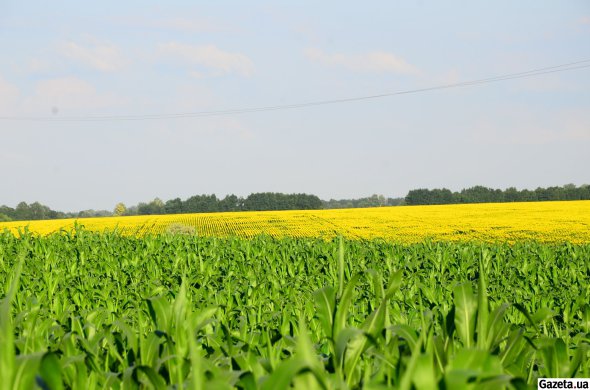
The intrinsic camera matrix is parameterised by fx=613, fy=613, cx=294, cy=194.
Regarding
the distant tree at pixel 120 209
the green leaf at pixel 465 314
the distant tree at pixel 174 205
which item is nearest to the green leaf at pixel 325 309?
the green leaf at pixel 465 314

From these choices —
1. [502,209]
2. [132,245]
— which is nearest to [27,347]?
[132,245]

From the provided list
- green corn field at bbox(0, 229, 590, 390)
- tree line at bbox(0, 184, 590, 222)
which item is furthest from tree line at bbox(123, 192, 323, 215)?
green corn field at bbox(0, 229, 590, 390)

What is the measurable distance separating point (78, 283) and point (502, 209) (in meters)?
39.5

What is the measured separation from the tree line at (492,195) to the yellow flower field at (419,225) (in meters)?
19.0

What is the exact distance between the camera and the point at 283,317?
17.6 ft

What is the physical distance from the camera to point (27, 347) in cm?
276

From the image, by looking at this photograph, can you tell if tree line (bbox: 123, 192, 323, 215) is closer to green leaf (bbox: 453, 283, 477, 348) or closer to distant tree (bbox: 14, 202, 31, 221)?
distant tree (bbox: 14, 202, 31, 221)

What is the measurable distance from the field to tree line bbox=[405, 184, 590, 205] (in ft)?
166

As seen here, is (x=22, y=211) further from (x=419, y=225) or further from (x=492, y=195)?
(x=419, y=225)

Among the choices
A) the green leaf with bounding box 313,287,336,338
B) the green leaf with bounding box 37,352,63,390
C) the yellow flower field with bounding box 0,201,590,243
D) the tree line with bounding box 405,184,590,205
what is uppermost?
the tree line with bounding box 405,184,590,205

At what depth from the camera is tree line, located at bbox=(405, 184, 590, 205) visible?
64000 millimetres

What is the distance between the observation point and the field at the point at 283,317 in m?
2.00

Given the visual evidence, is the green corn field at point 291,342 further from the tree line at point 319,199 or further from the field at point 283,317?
the tree line at point 319,199

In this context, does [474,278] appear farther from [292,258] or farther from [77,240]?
[77,240]
